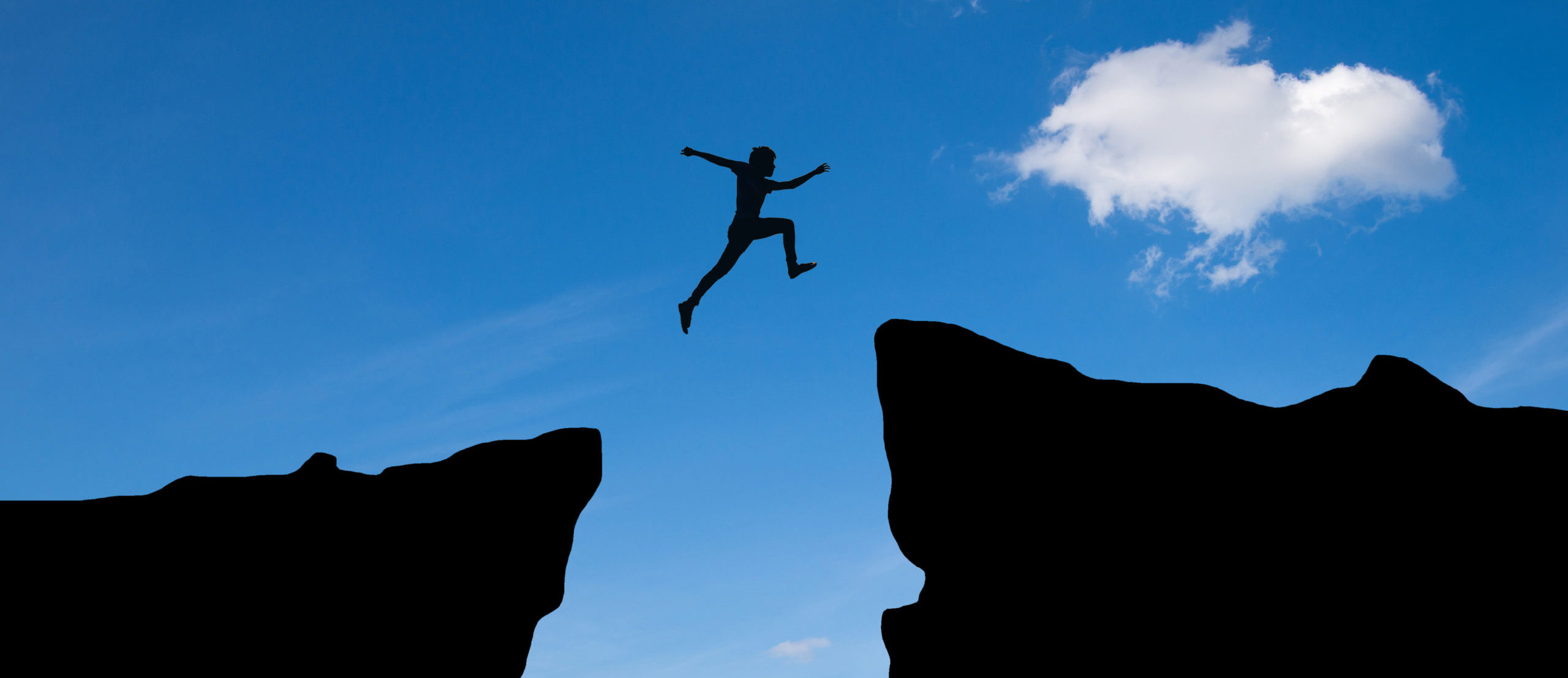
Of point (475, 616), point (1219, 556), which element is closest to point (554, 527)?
point (475, 616)

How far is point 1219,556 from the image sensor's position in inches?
237

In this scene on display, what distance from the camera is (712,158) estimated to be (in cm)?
1050

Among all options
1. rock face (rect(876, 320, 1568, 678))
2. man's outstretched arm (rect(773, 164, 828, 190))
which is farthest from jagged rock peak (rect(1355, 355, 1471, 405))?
man's outstretched arm (rect(773, 164, 828, 190))

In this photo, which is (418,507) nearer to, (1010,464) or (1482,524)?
(1010,464)

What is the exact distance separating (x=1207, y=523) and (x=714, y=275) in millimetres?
6465

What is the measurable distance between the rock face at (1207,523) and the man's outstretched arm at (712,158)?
172 inches

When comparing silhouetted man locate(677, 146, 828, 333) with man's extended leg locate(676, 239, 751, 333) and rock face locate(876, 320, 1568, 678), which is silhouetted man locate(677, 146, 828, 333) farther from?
rock face locate(876, 320, 1568, 678)

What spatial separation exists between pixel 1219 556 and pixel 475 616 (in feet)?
17.0

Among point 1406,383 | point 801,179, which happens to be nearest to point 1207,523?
point 1406,383

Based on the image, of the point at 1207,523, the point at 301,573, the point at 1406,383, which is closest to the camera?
the point at 1207,523

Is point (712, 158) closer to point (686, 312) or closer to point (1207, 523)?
point (686, 312)

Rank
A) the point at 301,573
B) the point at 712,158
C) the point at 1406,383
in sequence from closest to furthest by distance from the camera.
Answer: the point at 1406,383 < the point at 301,573 < the point at 712,158

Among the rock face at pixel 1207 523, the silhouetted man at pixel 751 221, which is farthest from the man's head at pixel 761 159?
the rock face at pixel 1207 523

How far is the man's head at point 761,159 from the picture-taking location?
10.8m
